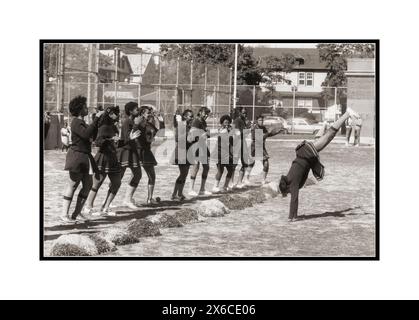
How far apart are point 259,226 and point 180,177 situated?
222cm

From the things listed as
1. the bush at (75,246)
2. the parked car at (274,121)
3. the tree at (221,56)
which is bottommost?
the bush at (75,246)

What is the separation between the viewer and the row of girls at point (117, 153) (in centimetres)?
961

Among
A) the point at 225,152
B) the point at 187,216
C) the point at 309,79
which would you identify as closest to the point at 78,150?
the point at 187,216

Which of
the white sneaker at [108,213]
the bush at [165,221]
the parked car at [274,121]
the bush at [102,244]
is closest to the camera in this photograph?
the bush at [102,244]

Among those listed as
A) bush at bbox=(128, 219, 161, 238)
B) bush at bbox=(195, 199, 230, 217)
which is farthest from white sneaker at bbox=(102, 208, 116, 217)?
bush at bbox=(195, 199, 230, 217)

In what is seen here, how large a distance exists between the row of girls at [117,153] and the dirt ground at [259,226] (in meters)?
0.34

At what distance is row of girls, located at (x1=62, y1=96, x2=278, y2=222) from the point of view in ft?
31.5

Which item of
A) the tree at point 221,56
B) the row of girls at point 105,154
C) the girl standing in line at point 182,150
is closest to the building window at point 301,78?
the tree at point 221,56

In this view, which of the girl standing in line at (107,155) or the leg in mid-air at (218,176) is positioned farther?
the leg in mid-air at (218,176)

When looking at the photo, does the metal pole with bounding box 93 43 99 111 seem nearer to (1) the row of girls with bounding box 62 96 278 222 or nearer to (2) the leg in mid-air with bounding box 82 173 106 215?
(1) the row of girls with bounding box 62 96 278 222

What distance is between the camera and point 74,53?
17.7 m

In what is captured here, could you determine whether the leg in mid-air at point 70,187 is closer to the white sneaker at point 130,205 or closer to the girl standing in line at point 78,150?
the girl standing in line at point 78,150

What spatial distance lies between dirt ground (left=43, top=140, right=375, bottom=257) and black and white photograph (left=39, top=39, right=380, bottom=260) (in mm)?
26

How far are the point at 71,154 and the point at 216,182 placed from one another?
430cm
